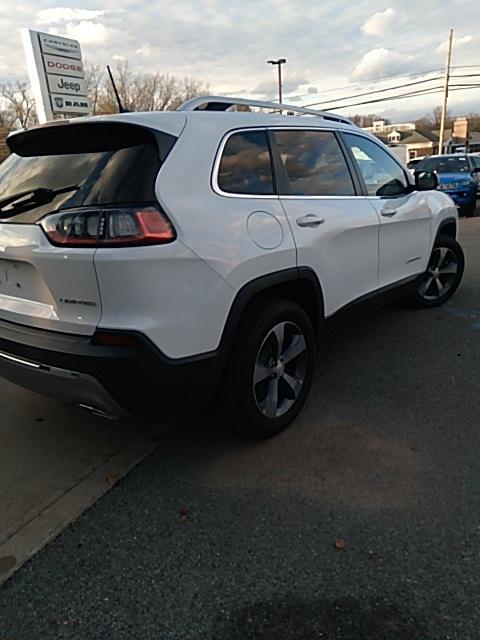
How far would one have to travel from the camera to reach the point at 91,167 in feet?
7.49

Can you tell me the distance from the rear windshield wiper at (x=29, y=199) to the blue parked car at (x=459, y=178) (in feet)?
37.4

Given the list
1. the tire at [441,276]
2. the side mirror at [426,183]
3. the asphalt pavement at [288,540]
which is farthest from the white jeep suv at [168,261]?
the tire at [441,276]

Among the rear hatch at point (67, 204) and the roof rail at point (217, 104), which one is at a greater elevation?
the roof rail at point (217, 104)

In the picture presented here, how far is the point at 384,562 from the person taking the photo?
6.63 feet

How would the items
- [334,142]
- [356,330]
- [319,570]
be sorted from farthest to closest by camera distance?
[356,330] → [334,142] → [319,570]

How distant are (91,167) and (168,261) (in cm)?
61

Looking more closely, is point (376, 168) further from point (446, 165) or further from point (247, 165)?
point (446, 165)

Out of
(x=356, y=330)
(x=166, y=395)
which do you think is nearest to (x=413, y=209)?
(x=356, y=330)

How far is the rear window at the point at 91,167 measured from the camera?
2.17m

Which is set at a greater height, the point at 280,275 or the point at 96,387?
the point at 280,275

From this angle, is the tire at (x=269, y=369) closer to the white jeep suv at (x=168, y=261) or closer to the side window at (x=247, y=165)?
the white jeep suv at (x=168, y=261)

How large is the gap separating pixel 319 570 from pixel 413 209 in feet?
10.8

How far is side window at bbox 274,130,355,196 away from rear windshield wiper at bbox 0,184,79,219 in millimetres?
1305

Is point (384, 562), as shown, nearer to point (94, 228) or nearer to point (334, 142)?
point (94, 228)
